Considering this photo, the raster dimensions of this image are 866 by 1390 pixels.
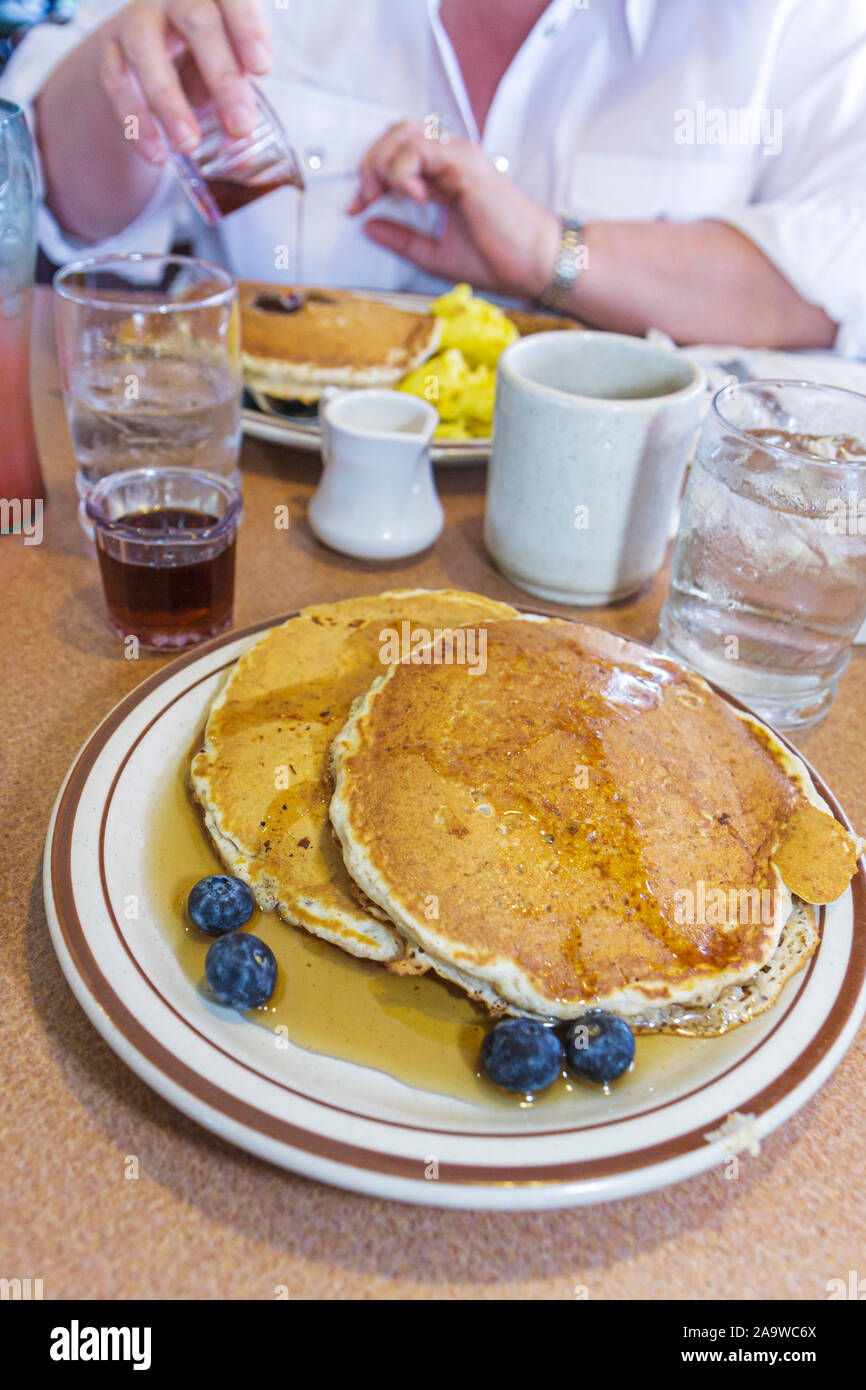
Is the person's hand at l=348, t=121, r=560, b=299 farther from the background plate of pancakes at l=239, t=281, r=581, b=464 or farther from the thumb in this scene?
the background plate of pancakes at l=239, t=281, r=581, b=464

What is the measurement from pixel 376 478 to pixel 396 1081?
98cm

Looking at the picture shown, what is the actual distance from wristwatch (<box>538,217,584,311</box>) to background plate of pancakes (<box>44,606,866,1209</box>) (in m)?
1.85

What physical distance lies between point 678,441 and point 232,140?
3.68 feet

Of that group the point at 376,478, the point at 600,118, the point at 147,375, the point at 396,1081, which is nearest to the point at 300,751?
the point at 396,1081

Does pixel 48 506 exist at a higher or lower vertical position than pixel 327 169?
lower

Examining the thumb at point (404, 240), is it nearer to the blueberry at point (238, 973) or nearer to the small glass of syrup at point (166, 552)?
the small glass of syrup at point (166, 552)

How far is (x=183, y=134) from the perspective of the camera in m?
1.77

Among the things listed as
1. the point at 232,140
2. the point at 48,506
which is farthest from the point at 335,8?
the point at 48,506

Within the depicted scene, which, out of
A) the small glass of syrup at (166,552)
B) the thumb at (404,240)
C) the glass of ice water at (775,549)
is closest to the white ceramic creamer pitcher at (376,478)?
the small glass of syrup at (166,552)

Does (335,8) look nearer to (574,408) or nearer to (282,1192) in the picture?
(574,408)

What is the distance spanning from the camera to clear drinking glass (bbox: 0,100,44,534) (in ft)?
4.10

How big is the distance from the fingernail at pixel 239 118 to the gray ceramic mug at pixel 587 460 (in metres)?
0.80

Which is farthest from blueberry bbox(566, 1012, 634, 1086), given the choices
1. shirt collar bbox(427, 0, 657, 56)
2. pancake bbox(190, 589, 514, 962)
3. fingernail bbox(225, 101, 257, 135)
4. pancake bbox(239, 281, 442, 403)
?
shirt collar bbox(427, 0, 657, 56)

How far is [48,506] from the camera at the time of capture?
1595 millimetres
